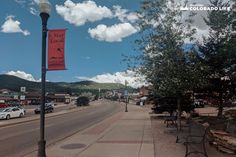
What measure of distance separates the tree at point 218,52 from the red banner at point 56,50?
1460cm

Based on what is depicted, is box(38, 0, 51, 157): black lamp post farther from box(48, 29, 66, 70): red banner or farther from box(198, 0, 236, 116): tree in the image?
box(198, 0, 236, 116): tree

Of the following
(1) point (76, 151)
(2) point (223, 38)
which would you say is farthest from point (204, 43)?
(1) point (76, 151)

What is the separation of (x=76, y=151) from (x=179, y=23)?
31.5 feet

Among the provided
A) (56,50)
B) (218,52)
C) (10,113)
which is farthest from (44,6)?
(10,113)

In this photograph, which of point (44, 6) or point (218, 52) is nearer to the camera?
point (44, 6)

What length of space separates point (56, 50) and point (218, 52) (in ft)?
53.9

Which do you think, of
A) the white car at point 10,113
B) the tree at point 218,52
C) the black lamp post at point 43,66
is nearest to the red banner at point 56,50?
the black lamp post at point 43,66

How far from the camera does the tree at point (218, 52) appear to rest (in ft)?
75.3

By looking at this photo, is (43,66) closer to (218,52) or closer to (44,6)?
(44,6)

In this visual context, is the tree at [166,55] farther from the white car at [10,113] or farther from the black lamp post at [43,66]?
the white car at [10,113]

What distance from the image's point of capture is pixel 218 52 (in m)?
23.7

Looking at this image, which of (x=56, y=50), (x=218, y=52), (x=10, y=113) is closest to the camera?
(x=56, y=50)

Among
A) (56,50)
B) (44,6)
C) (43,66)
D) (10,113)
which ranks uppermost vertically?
(44,6)

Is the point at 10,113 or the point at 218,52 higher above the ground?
the point at 218,52
